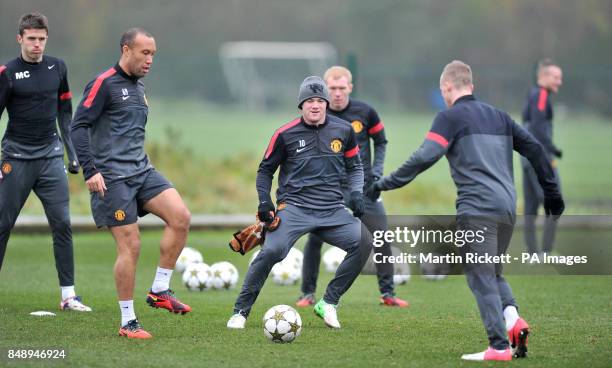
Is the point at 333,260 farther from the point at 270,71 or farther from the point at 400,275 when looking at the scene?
the point at 270,71

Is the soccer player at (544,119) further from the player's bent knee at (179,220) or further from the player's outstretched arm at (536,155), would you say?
the player's bent knee at (179,220)

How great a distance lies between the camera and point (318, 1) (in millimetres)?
54375

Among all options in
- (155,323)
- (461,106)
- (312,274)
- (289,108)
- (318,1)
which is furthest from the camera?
(318,1)

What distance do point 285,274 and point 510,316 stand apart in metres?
4.98

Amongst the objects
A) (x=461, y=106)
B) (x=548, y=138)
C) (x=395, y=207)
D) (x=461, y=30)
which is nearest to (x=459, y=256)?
(x=461, y=106)

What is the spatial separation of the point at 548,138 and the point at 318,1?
41.3 m

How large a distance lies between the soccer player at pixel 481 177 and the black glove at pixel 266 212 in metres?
1.39

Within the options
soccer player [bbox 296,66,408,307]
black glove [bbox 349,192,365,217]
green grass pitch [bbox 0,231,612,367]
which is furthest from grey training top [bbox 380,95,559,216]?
soccer player [bbox 296,66,408,307]

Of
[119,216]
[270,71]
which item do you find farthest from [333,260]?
[270,71]

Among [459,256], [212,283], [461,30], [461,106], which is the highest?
[461,30]

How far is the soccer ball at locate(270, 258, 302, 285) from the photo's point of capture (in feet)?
40.8

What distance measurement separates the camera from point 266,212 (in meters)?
8.76

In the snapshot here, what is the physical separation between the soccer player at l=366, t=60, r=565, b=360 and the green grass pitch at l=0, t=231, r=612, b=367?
0.31m

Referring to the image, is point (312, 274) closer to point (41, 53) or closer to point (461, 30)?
point (41, 53)
